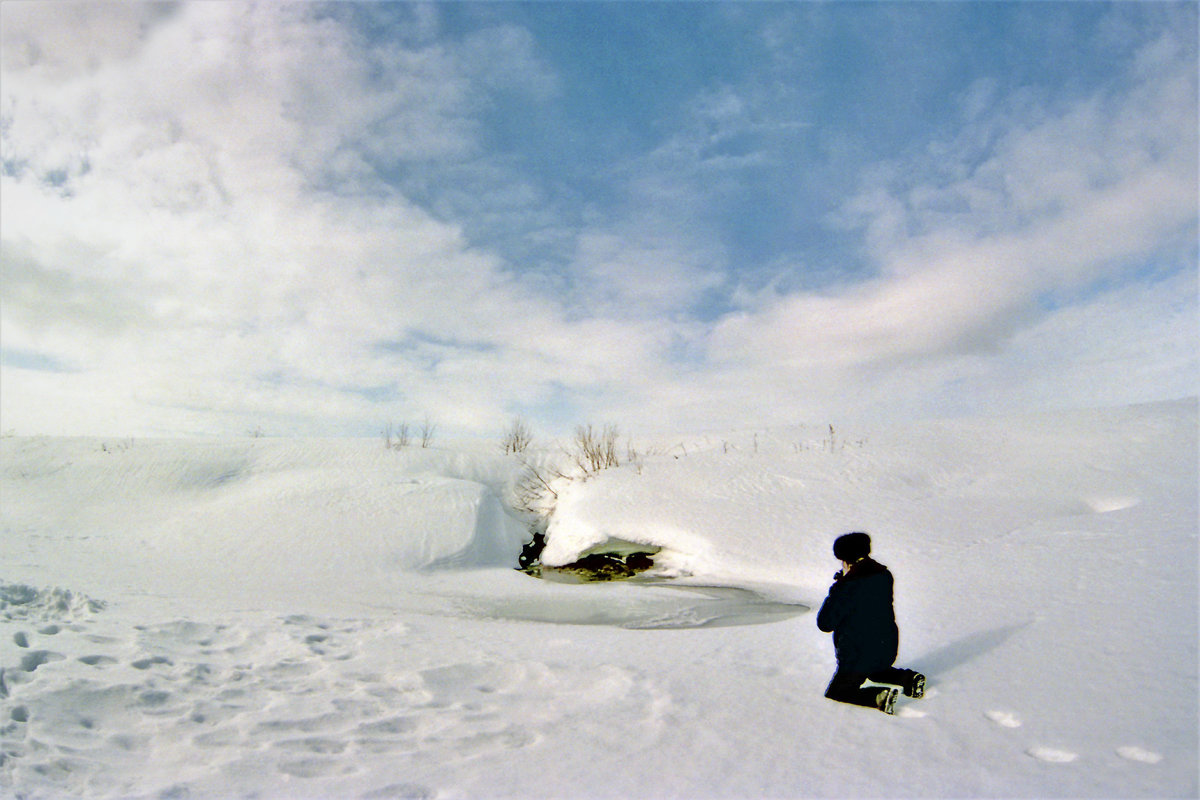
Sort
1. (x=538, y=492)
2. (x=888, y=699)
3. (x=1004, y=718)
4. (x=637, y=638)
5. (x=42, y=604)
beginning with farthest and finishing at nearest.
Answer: (x=538, y=492) < (x=637, y=638) < (x=42, y=604) < (x=888, y=699) < (x=1004, y=718)

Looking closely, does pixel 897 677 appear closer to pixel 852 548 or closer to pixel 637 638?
pixel 852 548

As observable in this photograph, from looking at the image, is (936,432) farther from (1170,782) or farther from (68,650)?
(68,650)

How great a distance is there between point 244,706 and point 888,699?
11.9 ft

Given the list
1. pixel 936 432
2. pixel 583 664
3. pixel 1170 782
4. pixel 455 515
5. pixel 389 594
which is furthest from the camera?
pixel 936 432

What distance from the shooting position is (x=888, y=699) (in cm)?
329

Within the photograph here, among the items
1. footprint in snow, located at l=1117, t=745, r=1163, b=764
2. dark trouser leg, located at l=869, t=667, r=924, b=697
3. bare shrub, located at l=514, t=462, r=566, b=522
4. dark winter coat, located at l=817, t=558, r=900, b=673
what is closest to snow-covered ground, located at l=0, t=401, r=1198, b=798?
footprint in snow, located at l=1117, t=745, r=1163, b=764

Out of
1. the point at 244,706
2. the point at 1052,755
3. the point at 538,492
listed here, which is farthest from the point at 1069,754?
the point at 538,492

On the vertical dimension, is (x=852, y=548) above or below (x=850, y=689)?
above

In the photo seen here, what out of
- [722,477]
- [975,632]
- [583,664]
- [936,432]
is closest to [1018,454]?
[936,432]

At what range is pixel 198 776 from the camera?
271 cm

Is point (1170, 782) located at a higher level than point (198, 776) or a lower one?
higher

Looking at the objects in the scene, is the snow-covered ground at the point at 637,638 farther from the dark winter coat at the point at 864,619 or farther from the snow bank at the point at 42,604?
the dark winter coat at the point at 864,619

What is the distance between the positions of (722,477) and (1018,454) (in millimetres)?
4933

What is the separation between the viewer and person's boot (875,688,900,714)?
329 cm
